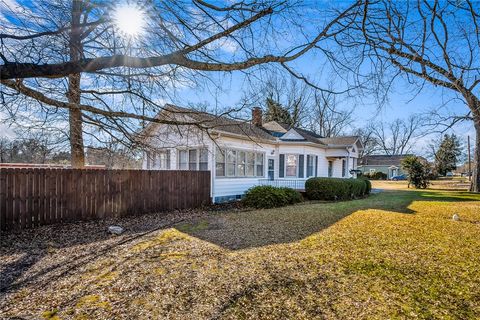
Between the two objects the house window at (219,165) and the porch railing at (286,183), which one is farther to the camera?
the porch railing at (286,183)

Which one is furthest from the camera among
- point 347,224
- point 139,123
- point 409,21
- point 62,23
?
point 347,224

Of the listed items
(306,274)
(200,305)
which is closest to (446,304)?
(306,274)

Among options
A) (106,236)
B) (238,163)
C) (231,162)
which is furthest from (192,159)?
(106,236)

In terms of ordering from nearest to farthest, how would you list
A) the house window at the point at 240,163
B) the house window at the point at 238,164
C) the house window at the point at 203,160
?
1. the house window at the point at 203,160
2. the house window at the point at 238,164
3. the house window at the point at 240,163

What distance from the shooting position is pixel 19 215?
7.30m

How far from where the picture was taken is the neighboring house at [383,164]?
5169cm

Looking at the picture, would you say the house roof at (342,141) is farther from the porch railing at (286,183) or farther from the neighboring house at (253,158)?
the porch railing at (286,183)

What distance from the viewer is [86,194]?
345 inches

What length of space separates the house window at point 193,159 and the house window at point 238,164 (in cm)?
67

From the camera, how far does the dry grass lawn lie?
10.5 feet

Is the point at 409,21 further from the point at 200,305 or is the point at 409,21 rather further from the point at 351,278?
the point at 200,305

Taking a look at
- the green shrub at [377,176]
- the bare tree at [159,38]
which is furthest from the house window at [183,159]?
the green shrub at [377,176]

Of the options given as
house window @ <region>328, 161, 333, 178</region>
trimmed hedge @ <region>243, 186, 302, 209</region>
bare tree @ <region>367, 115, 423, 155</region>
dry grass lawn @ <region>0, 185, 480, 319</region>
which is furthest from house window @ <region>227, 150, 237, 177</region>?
bare tree @ <region>367, 115, 423, 155</region>

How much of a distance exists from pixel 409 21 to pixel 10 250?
8.41 metres
